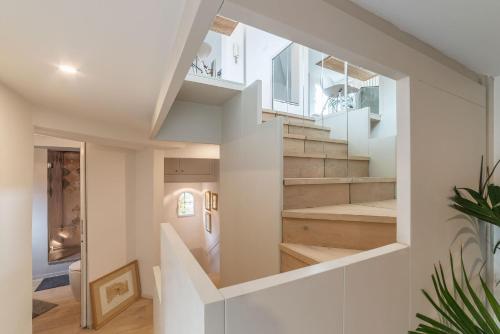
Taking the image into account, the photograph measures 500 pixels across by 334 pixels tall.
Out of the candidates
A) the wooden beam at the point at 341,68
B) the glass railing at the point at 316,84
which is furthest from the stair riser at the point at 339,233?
the wooden beam at the point at 341,68

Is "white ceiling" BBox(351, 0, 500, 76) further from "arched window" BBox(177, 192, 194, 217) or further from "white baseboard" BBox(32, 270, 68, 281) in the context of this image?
"white baseboard" BBox(32, 270, 68, 281)

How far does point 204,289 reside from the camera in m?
0.53

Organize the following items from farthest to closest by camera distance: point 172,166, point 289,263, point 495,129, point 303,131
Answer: point 172,166, point 303,131, point 289,263, point 495,129

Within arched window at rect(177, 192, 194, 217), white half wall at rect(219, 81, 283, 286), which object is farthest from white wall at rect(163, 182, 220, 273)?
white half wall at rect(219, 81, 283, 286)

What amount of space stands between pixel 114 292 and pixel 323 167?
9.63 feet

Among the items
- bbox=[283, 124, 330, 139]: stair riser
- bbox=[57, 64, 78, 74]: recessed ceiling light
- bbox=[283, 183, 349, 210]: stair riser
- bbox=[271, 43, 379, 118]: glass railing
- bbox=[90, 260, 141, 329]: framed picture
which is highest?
bbox=[271, 43, 379, 118]: glass railing

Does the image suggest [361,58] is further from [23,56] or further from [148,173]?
[148,173]

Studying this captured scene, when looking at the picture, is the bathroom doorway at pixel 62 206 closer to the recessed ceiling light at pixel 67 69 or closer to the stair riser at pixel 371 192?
the recessed ceiling light at pixel 67 69

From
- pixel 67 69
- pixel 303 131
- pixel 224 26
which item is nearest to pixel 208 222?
pixel 303 131

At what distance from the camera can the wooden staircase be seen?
128 centimetres

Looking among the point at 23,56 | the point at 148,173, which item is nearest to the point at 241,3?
the point at 23,56

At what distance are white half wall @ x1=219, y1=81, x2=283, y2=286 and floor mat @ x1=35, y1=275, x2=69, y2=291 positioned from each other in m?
3.21

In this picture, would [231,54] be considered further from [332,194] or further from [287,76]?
[332,194]

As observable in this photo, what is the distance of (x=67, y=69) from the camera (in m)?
1.09
